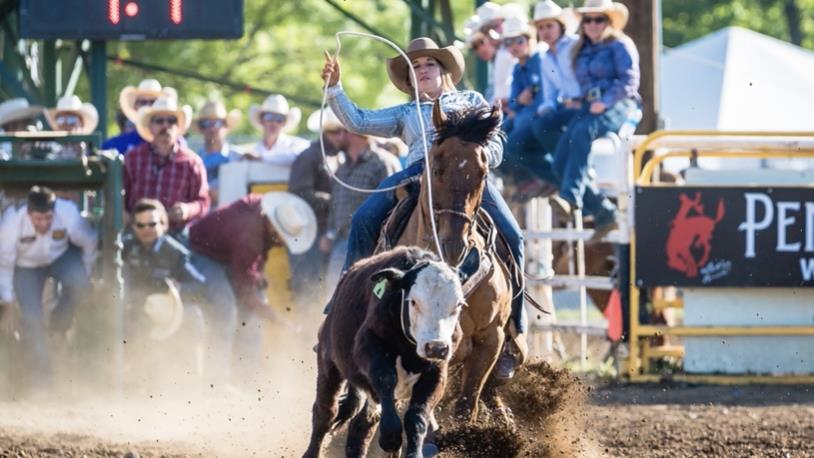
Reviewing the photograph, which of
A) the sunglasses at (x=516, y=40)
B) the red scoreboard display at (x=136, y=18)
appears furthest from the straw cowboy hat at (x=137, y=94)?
the sunglasses at (x=516, y=40)

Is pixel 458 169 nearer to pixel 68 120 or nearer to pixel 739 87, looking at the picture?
pixel 68 120

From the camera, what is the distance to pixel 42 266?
38.5ft

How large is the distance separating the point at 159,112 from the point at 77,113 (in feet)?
3.20

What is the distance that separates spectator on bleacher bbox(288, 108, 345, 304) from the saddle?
4.14m

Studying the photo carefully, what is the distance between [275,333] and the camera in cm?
1230

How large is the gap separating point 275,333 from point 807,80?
896 cm

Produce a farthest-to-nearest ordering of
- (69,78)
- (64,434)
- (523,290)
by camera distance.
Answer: (69,78)
(64,434)
(523,290)

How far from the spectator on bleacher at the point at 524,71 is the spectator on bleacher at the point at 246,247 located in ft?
5.66

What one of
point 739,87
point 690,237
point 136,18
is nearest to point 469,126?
point 690,237

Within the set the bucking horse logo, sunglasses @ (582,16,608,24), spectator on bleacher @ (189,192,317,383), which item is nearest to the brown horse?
the bucking horse logo

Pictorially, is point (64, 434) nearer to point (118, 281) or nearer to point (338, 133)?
point (118, 281)

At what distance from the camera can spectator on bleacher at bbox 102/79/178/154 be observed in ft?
42.7

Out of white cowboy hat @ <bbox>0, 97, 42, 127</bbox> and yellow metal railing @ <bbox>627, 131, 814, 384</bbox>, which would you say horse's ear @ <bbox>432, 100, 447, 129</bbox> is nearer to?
yellow metal railing @ <bbox>627, 131, 814, 384</bbox>

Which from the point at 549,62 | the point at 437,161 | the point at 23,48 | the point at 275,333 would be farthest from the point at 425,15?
the point at 437,161
